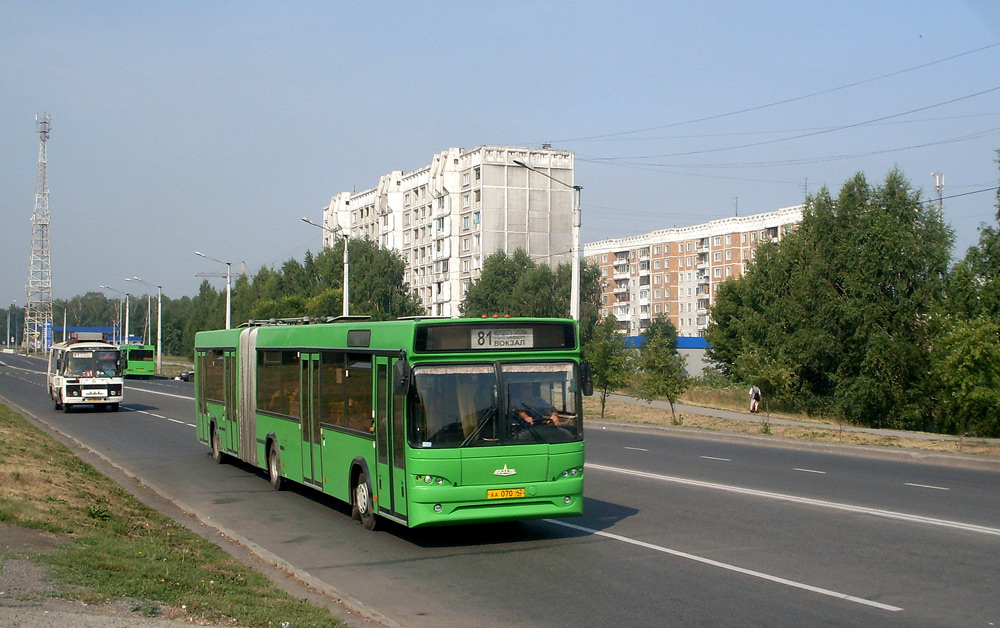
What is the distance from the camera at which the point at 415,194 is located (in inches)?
4451

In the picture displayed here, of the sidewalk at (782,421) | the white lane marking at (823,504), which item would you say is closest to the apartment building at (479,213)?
the sidewalk at (782,421)

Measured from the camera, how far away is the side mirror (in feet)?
33.6

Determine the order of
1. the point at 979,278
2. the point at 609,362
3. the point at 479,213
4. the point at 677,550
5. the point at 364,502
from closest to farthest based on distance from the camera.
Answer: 1. the point at 677,550
2. the point at 364,502
3. the point at 609,362
4. the point at 979,278
5. the point at 479,213

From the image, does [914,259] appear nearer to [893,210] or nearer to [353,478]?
[893,210]

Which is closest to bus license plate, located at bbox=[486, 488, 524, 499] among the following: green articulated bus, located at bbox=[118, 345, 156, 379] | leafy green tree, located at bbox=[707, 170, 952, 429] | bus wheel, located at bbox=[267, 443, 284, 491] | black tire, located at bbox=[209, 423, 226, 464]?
bus wheel, located at bbox=[267, 443, 284, 491]

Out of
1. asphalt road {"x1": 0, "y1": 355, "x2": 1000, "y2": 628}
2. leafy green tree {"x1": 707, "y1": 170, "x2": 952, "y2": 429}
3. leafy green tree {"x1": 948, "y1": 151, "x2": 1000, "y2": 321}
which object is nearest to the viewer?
asphalt road {"x1": 0, "y1": 355, "x2": 1000, "y2": 628}

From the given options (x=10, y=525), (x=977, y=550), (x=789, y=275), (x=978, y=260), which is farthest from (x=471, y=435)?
(x=789, y=275)

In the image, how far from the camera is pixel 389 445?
1074cm

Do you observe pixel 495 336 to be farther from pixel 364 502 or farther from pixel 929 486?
pixel 929 486

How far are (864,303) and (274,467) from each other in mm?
37434

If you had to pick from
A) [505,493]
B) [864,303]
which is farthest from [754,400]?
[505,493]

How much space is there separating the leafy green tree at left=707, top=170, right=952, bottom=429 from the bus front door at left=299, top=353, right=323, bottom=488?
109 feet

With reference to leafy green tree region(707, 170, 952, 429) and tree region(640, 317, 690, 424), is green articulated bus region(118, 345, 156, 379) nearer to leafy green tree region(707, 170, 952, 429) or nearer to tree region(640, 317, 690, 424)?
leafy green tree region(707, 170, 952, 429)

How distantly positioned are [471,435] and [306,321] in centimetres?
605
